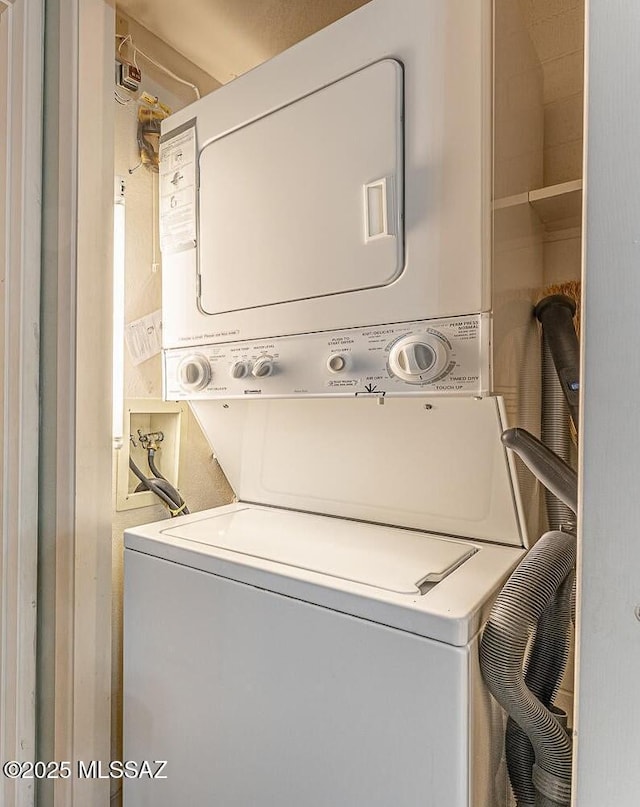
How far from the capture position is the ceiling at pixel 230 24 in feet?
5.30

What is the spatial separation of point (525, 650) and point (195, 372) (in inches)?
40.8

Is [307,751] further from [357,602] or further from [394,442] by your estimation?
[394,442]

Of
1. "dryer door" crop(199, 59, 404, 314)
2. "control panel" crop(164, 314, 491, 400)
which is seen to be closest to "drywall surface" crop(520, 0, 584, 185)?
"dryer door" crop(199, 59, 404, 314)

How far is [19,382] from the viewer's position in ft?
4.48

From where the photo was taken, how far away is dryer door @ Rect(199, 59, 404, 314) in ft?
3.46

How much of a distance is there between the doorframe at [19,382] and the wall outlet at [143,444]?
253 mm

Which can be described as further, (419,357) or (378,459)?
(378,459)

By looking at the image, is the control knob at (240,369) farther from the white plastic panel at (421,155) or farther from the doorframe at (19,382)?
the doorframe at (19,382)

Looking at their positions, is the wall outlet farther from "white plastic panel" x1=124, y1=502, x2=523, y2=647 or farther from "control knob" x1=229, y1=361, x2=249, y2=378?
"control knob" x1=229, y1=361, x2=249, y2=378

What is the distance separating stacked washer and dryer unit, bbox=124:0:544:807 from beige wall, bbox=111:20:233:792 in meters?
0.16

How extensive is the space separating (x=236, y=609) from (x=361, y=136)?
1.11 meters

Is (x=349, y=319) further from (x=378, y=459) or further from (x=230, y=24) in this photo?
(x=230, y=24)

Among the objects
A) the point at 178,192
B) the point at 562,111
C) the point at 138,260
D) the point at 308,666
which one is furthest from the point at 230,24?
the point at 308,666

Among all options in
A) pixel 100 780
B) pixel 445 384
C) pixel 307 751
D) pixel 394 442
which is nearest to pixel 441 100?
pixel 445 384
